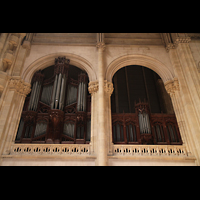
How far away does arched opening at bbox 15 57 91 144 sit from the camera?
9805mm

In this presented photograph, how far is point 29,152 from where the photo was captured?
882cm

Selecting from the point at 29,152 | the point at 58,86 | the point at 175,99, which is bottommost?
the point at 29,152

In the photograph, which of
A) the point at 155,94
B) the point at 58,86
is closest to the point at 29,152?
A: the point at 58,86

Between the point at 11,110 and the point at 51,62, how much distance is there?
429cm

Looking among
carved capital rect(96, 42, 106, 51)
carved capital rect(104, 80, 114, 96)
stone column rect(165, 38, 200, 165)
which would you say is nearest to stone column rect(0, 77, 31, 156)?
carved capital rect(104, 80, 114, 96)

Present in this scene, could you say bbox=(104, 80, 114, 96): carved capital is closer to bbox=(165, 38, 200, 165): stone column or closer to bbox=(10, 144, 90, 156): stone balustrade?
bbox=(10, 144, 90, 156): stone balustrade

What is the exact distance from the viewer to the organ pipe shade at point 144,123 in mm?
9998

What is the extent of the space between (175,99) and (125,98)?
168 inches

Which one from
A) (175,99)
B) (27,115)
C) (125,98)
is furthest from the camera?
(125,98)

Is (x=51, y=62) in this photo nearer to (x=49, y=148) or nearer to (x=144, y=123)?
(x=49, y=148)

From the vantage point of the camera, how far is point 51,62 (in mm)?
12547

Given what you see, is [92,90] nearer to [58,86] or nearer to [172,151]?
[58,86]

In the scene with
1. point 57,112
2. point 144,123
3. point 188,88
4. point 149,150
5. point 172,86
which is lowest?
point 149,150

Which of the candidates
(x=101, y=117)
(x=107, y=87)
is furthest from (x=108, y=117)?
(x=107, y=87)
